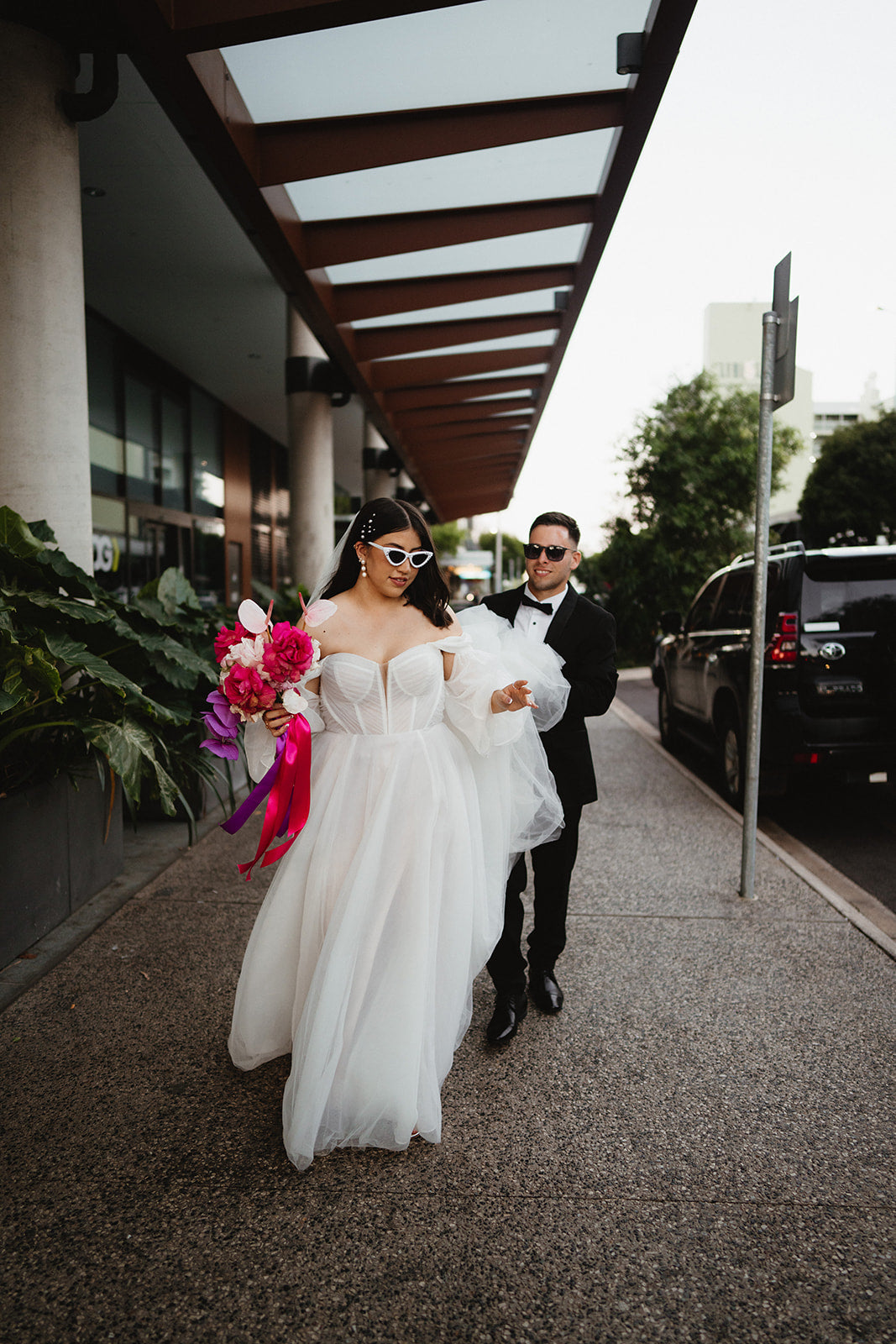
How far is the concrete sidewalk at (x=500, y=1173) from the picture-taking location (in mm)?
2113

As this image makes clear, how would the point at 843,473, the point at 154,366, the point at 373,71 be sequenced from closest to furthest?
1. the point at 373,71
2. the point at 154,366
3. the point at 843,473

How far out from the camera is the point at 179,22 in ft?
13.4

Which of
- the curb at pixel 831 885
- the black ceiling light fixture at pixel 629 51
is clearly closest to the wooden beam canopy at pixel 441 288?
the black ceiling light fixture at pixel 629 51

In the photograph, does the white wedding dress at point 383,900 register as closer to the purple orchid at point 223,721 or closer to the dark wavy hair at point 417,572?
the dark wavy hair at point 417,572

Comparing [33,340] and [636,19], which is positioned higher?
[636,19]

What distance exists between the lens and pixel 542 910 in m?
3.64

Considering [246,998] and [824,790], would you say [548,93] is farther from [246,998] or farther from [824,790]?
[824,790]

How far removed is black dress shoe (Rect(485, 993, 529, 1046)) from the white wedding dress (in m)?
0.54

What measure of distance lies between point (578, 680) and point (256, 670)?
143 centimetres

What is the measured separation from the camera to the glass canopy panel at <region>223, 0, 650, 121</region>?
4707 millimetres

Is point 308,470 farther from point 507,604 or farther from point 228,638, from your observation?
point 228,638

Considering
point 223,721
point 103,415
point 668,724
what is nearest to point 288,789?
point 223,721

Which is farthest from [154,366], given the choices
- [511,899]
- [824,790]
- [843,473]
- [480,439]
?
[843,473]

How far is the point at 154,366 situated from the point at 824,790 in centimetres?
1236
